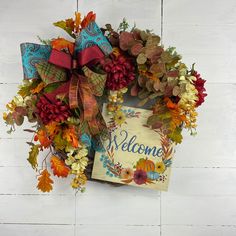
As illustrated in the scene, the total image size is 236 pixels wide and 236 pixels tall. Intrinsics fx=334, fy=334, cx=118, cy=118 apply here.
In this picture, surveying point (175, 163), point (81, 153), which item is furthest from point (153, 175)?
point (81, 153)

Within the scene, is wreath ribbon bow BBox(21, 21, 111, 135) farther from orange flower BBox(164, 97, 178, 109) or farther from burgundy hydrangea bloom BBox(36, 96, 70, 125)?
orange flower BBox(164, 97, 178, 109)

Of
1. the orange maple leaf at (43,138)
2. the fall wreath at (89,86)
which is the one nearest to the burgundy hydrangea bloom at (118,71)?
the fall wreath at (89,86)

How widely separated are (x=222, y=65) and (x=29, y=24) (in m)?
0.71

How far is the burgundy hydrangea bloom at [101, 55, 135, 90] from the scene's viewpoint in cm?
95

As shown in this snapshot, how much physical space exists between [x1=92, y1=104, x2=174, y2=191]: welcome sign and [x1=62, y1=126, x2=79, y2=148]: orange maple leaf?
0.14 metres

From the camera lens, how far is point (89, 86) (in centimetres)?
94

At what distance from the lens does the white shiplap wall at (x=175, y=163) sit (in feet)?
3.91

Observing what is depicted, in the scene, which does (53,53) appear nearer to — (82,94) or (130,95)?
(82,94)

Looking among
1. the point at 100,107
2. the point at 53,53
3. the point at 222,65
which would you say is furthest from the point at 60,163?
the point at 222,65

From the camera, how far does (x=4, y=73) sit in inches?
47.6

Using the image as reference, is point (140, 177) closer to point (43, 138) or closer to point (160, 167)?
point (160, 167)

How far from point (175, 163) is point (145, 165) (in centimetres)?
17

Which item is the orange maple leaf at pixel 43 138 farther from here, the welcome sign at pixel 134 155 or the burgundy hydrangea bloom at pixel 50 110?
the welcome sign at pixel 134 155

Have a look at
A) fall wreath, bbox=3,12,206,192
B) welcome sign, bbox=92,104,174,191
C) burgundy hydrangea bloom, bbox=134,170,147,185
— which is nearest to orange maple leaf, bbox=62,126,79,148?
fall wreath, bbox=3,12,206,192
